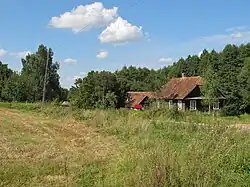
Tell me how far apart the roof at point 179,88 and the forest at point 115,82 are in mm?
1879

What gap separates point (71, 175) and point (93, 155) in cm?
340

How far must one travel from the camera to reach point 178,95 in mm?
62281

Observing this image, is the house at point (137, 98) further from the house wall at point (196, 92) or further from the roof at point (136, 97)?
the house wall at point (196, 92)

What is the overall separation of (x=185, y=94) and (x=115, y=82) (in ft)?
35.7

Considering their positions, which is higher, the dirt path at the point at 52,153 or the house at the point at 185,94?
the house at the point at 185,94

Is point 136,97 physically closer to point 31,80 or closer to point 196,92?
point 196,92

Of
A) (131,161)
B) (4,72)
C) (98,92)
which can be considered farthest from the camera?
(4,72)

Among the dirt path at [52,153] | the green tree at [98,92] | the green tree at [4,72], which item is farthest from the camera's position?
the green tree at [4,72]

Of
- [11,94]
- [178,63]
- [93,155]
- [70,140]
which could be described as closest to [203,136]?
[93,155]

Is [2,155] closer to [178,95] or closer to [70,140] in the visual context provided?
[70,140]

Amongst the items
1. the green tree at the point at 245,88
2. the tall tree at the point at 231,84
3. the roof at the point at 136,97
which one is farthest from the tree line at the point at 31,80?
the green tree at the point at 245,88

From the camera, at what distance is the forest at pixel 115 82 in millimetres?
56662

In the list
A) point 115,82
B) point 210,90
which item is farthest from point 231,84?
point 115,82

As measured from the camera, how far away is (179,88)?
64.2 meters
